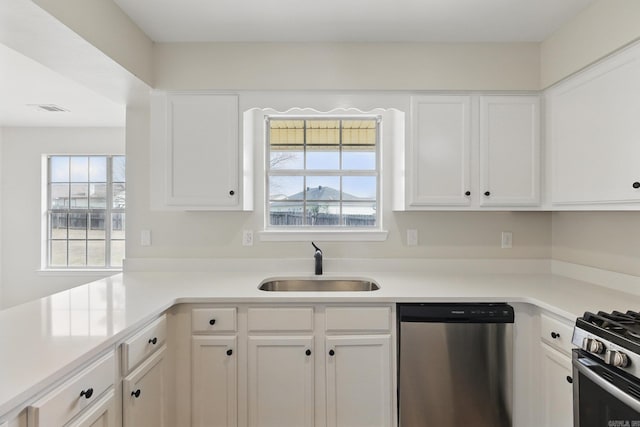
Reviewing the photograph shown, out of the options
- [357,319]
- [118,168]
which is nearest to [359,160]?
[357,319]

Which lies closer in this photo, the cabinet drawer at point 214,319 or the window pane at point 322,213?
the cabinet drawer at point 214,319

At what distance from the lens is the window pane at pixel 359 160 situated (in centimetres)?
277

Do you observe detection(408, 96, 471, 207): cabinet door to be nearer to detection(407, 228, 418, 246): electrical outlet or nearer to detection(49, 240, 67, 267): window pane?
detection(407, 228, 418, 246): electrical outlet

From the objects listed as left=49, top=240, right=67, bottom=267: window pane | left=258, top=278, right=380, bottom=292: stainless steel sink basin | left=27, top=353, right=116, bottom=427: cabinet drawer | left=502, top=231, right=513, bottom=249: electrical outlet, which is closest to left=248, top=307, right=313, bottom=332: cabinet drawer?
left=258, top=278, right=380, bottom=292: stainless steel sink basin

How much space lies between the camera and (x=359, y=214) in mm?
2779

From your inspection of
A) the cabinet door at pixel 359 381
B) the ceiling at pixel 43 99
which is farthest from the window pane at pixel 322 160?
the ceiling at pixel 43 99

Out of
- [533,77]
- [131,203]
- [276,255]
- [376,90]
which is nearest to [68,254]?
[131,203]

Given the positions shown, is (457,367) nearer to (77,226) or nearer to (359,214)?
(359,214)

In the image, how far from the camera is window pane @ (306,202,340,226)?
9.18 feet

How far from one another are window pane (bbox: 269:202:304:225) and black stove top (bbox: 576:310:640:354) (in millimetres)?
1908

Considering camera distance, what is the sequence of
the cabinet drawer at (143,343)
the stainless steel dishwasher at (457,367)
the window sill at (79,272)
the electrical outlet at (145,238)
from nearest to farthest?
the cabinet drawer at (143,343), the stainless steel dishwasher at (457,367), the electrical outlet at (145,238), the window sill at (79,272)

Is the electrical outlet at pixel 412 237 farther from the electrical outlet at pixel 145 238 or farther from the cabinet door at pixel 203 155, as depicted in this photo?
the electrical outlet at pixel 145 238

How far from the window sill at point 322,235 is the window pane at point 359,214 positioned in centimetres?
17

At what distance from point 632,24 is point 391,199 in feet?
5.18
